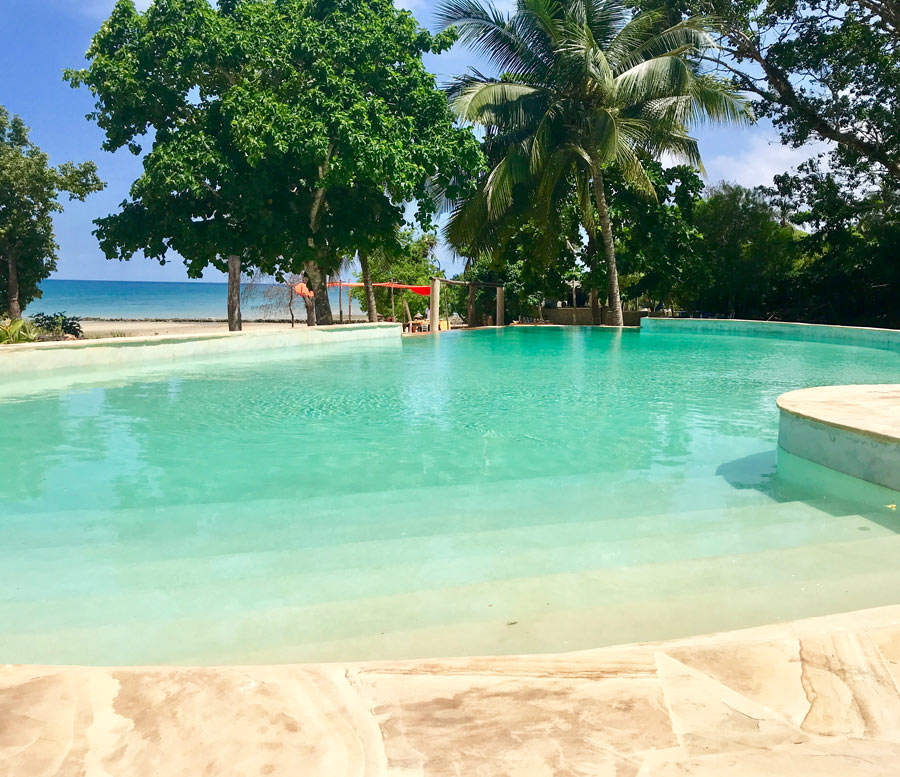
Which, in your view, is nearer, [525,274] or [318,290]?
[318,290]

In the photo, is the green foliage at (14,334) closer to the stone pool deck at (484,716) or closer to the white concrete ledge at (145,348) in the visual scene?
the white concrete ledge at (145,348)

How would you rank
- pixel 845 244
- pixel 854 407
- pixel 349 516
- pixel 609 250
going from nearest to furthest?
pixel 349 516 → pixel 854 407 → pixel 609 250 → pixel 845 244

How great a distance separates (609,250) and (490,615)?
20.5m

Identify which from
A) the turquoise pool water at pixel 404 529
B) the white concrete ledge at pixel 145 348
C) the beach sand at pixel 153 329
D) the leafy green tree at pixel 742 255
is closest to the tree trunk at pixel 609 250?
the leafy green tree at pixel 742 255

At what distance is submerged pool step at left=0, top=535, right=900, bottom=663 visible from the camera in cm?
252

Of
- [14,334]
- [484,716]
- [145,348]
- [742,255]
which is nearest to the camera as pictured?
[484,716]

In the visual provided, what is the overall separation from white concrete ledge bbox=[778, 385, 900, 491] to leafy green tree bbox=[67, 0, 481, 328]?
13406 mm

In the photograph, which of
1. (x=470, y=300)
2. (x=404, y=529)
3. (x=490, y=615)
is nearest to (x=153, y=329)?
(x=470, y=300)

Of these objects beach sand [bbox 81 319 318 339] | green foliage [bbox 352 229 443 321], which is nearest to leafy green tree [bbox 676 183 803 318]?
green foliage [bbox 352 229 443 321]

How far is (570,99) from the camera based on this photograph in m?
21.0

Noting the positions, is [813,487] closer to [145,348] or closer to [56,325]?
[145,348]

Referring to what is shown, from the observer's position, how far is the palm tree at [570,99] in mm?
19375

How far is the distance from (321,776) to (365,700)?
244mm

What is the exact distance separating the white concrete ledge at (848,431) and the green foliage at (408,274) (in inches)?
920
